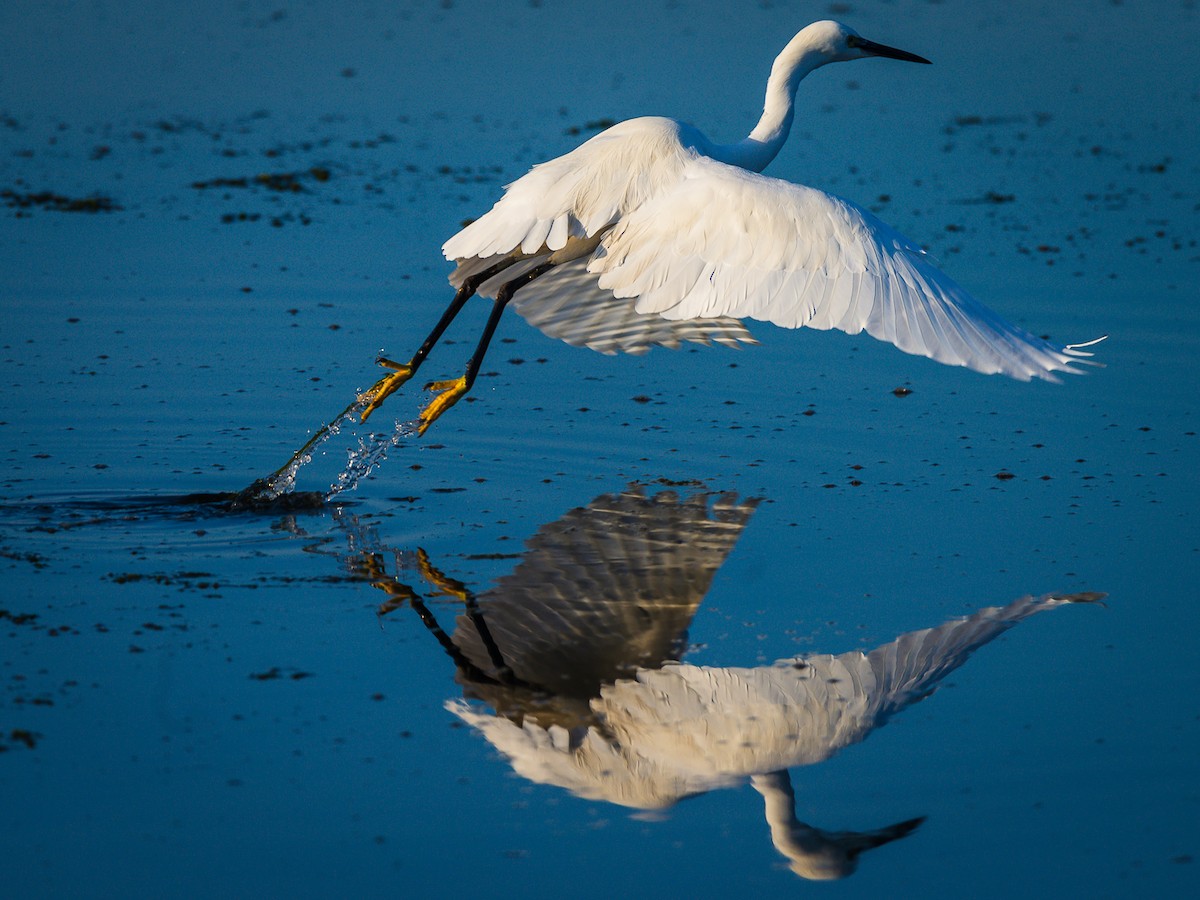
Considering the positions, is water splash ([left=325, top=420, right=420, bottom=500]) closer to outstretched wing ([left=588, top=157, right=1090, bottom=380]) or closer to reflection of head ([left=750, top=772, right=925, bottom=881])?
outstretched wing ([left=588, top=157, right=1090, bottom=380])

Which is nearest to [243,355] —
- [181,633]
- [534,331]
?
[534,331]

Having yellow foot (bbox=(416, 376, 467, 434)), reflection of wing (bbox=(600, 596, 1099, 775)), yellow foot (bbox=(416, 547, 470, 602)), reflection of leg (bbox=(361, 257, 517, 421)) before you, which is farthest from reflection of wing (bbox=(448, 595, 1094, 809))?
reflection of leg (bbox=(361, 257, 517, 421))

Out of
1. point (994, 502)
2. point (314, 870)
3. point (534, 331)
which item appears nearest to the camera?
point (314, 870)

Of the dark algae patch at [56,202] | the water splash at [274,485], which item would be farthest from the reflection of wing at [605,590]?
the dark algae patch at [56,202]

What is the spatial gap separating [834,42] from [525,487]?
273cm

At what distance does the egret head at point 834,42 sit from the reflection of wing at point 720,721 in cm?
335

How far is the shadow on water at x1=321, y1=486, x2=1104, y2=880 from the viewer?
14.7 ft

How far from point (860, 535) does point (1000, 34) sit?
33.9ft

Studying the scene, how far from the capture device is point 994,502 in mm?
6699

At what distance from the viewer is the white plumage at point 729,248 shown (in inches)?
209

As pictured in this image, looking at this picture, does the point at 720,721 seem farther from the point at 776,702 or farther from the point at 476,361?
the point at 476,361

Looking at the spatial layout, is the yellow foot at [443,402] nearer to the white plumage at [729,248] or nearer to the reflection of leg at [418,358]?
the reflection of leg at [418,358]

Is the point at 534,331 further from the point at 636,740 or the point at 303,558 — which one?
the point at 636,740

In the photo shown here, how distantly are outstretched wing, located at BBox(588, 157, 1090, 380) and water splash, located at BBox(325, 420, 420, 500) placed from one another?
142 centimetres
